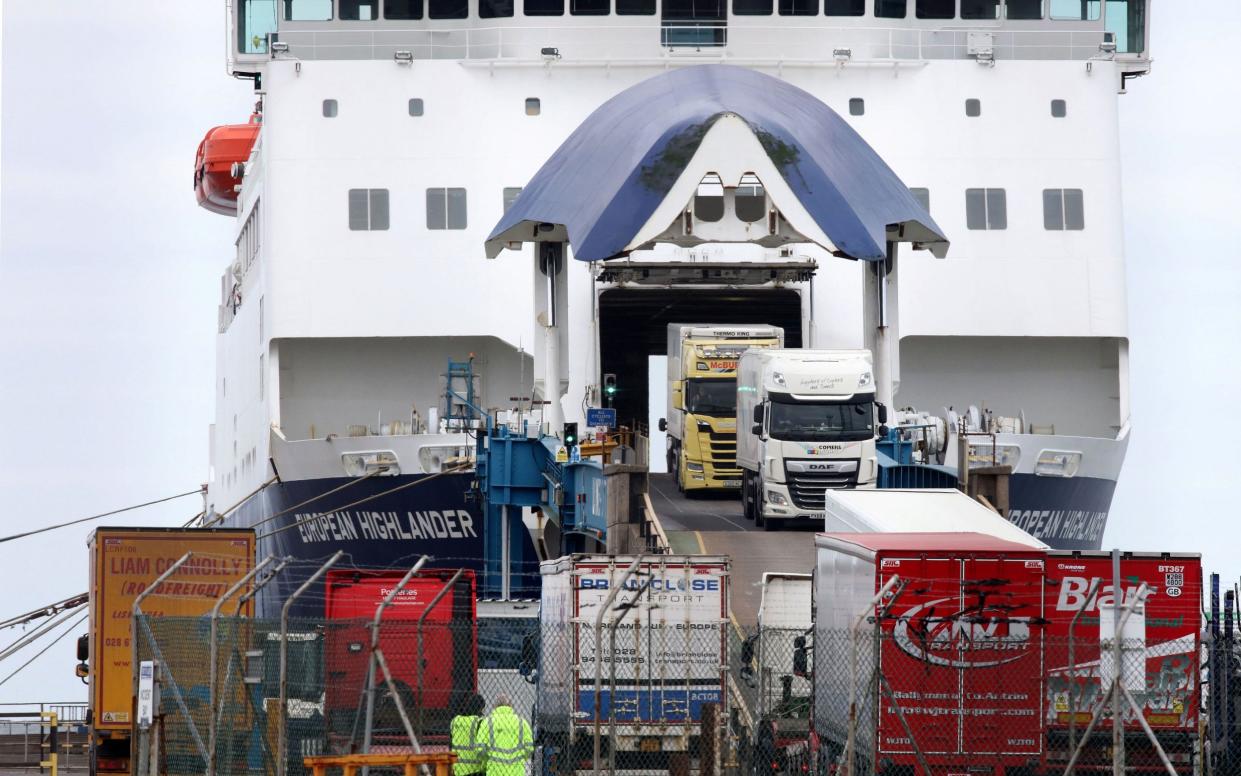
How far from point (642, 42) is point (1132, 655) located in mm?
23110

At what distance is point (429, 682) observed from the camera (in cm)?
2205

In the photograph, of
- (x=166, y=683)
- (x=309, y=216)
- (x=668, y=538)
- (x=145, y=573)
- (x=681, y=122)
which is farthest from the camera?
(x=309, y=216)

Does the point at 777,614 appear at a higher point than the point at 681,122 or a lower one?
lower

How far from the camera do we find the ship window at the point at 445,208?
37.5m

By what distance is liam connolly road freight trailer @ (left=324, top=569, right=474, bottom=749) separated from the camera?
20.0 m

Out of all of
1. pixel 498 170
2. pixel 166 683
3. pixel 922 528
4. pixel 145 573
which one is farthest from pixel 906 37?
pixel 166 683

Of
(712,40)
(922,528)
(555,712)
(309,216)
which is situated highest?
(712,40)

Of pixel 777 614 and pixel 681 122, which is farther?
pixel 681 122

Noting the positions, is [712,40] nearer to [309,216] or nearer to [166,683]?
[309,216]

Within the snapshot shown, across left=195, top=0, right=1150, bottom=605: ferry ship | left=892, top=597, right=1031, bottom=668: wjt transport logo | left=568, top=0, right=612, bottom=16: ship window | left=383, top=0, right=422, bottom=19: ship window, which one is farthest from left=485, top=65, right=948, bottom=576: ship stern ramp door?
left=892, top=597, right=1031, bottom=668: wjt transport logo

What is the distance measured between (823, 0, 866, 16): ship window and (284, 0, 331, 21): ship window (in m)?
9.29

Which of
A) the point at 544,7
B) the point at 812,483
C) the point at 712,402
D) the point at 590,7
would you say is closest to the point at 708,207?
the point at 812,483

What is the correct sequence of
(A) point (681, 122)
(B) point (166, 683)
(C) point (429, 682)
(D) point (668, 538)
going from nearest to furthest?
(B) point (166, 683), (C) point (429, 682), (D) point (668, 538), (A) point (681, 122)

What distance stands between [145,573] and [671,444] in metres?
15.0
